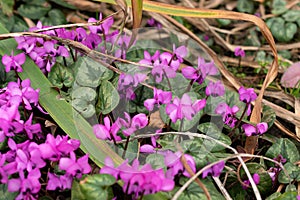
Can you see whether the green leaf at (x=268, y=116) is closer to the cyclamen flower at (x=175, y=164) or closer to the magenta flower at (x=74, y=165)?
the cyclamen flower at (x=175, y=164)

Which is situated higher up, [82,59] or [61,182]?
[82,59]

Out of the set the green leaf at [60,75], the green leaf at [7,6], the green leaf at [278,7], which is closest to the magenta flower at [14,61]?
the green leaf at [60,75]

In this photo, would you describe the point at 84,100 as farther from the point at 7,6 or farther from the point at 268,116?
the point at 7,6

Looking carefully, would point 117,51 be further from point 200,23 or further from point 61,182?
point 200,23

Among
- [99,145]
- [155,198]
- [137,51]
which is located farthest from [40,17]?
[155,198]

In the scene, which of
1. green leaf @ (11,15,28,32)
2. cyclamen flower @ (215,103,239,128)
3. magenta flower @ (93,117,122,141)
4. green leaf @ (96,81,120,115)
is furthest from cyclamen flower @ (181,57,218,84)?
green leaf @ (11,15,28,32)
